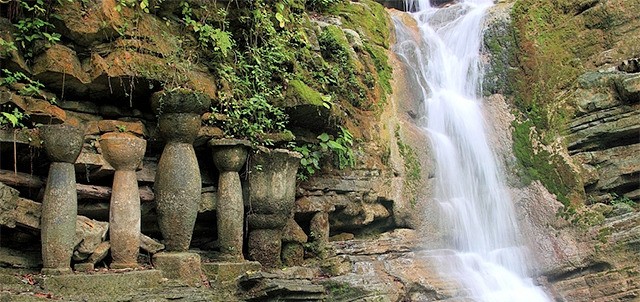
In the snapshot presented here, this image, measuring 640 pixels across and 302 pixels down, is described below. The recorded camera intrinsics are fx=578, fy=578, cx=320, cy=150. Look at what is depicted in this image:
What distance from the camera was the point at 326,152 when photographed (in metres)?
9.10

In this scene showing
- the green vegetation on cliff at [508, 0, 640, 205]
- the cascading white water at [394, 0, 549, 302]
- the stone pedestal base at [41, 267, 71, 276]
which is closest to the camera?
the stone pedestal base at [41, 267, 71, 276]

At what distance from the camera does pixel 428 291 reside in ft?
29.5

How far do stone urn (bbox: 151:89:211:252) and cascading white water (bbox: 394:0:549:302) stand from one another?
4420 millimetres

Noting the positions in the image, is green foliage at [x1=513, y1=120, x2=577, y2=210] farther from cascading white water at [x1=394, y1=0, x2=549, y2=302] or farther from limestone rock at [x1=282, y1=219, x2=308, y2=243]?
limestone rock at [x1=282, y1=219, x2=308, y2=243]

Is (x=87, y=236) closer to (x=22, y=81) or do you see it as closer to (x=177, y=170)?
(x=177, y=170)

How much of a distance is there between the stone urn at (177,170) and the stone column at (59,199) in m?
1.13

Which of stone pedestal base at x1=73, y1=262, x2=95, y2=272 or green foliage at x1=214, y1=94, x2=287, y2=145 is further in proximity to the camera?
green foliage at x1=214, y1=94, x2=287, y2=145

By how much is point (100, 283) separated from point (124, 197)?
3.71 feet

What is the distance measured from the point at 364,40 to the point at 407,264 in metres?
4.66

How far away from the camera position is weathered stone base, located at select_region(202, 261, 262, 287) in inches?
281

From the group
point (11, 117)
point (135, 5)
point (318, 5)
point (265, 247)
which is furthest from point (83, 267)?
point (318, 5)

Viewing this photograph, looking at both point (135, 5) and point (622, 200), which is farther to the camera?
point (622, 200)

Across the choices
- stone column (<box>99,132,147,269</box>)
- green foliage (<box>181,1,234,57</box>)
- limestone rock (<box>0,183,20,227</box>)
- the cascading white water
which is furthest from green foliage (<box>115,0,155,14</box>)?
the cascading white water

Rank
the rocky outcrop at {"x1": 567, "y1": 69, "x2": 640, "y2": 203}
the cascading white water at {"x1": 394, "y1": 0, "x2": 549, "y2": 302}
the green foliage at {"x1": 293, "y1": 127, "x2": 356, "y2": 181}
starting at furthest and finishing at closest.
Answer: the rocky outcrop at {"x1": 567, "y1": 69, "x2": 640, "y2": 203}, the cascading white water at {"x1": 394, "y1": 0, "x2": 549, "y2": 302}, the green foliage at {"x1": 293, "y1": 127, "x2": 356, "y2": 181}
